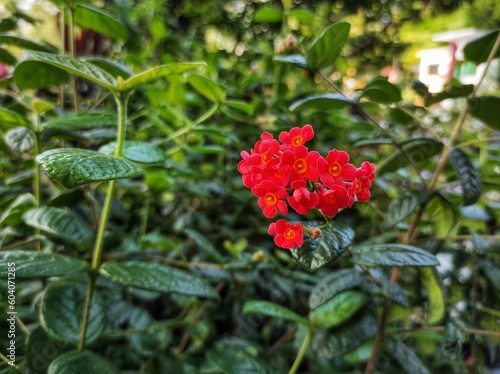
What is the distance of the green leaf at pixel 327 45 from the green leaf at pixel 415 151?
173 millimetres

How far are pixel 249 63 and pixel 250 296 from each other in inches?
31.5

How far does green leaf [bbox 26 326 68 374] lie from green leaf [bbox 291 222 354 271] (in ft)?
1.26

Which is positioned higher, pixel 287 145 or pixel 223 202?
pixel 287 145

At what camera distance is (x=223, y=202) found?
3.58 ft

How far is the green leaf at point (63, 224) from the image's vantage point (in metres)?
0.52

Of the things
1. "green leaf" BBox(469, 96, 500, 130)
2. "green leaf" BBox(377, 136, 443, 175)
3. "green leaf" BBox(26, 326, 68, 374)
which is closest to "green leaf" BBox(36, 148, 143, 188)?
"green leaf" BBox(26, 326, 68, 374)

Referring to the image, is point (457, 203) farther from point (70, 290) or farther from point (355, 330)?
point (70, 290)

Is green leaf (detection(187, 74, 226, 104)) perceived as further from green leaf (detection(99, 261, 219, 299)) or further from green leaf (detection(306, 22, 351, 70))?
green leaf (detection(99, 261, 219, 299))

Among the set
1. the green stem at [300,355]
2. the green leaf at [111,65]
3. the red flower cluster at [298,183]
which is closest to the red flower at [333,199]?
the red flower cluster at [298,183]

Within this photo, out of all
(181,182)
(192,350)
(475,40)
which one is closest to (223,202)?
(181,182)

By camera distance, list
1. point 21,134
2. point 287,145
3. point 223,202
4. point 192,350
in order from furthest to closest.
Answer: point 223,202 < point 192,350 < point 21,134 < point 287,145

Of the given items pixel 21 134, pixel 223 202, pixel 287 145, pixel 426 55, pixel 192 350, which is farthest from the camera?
pixel 426 55

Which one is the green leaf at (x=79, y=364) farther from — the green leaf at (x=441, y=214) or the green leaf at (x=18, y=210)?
the green leaf at (x=441, y=214)

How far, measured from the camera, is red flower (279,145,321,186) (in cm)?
44
